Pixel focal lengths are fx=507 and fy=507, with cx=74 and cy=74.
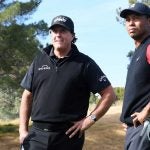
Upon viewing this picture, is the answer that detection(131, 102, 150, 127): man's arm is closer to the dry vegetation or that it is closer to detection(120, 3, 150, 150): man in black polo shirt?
detection(120, 3, 150, 150): man in black polo shirt

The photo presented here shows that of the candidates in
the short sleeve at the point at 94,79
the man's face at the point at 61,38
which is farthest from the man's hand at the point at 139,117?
the man's face at the point at 61,38

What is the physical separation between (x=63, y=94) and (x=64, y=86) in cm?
8

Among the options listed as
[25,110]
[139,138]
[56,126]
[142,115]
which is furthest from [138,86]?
[25,110]

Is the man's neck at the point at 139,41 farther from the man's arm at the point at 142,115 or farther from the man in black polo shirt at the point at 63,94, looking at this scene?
the man's arm at the point at 142,115

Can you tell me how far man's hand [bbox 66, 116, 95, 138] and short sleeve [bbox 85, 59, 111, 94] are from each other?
295 millimetres

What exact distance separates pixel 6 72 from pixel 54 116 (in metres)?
15.4

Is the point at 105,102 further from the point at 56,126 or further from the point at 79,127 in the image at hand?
the point at 56,126

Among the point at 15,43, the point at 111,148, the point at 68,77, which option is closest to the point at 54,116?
the point at 68,77

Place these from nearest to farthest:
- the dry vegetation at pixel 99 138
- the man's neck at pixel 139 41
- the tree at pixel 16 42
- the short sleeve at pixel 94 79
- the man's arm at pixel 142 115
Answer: the man's arm at pixel 142 115 → the man's neck at pixel 139 41 → the short sleeve at pixel 94 79 → the dry vegetation at pixel 99 138 → the tree at pixel 16 42

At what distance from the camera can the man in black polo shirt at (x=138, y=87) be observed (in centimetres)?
457

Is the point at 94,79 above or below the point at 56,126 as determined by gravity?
above

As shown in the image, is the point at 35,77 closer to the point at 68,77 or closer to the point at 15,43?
the point at 68,77

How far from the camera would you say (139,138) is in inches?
181

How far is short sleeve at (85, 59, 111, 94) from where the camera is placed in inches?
198
